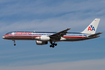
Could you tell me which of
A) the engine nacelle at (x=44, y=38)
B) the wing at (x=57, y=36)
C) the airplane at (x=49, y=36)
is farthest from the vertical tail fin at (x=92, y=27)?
the engine nacelle at (x=44, y=38)

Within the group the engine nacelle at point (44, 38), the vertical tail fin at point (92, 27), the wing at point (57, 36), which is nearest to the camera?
the wing at point (57, 36)

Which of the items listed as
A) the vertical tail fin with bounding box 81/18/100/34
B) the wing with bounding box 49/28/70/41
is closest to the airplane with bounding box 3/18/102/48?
the wing with bounding box 49/28/70/41

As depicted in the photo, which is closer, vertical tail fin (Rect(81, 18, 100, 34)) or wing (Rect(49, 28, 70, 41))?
wing (Rect(49, 28, 70, 41))

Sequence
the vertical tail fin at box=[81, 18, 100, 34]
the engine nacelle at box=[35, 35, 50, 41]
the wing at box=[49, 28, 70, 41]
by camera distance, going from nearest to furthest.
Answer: the wing at box=[49, 28, 70, 41]
the engine nacelle at box=[35, 35, 50, 41]
the vertical tail fin at box=[81, 18, 100, 34]

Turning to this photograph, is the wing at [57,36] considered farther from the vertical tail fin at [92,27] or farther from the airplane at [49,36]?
the vertical tail fin at [92,27]

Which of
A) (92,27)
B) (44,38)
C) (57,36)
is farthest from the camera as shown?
(92,27)

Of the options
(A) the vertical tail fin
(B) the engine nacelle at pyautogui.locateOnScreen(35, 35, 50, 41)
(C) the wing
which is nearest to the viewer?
(C) the wing

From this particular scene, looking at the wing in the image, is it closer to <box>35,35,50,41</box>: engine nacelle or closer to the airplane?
the airplane

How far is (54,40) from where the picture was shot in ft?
213

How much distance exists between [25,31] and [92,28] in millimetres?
25115

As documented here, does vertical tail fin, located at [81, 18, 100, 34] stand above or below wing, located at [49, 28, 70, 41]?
above

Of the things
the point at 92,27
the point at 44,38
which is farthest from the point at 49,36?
the point at 92,27

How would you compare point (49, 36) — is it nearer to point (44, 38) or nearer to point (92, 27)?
point (44, 38)

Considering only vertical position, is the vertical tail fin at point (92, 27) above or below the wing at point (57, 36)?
above
